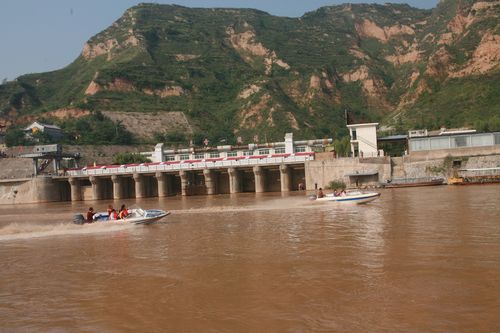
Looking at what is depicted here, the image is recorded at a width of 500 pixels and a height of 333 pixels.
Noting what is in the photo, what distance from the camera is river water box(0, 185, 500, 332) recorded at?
9.45 meters

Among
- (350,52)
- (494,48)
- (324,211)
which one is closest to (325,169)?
(324,211)

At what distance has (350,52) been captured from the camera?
15462 centimetres

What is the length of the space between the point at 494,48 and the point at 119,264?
91.7m

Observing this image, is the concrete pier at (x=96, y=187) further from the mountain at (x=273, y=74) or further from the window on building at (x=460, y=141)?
the window on building at (x=460, y=141)

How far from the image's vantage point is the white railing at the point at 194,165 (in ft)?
184

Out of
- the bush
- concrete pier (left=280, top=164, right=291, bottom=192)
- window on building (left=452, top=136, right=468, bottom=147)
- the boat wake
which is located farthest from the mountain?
the boat wake

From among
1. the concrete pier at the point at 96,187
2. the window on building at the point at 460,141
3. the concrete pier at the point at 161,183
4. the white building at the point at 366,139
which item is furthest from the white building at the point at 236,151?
the window on building at the point at 460,141

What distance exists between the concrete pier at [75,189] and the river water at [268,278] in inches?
1740

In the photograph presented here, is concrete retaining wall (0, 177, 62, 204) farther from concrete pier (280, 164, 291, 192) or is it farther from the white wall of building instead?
the white wall of building

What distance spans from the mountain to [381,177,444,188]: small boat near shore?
30.2 meters

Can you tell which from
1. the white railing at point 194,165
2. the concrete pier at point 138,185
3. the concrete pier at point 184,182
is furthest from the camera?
the concrete pier at point 138,185

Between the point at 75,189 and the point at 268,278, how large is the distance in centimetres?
5954

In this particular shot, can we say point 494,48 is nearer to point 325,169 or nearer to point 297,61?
point 325,169

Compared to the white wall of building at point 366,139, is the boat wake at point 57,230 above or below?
below
